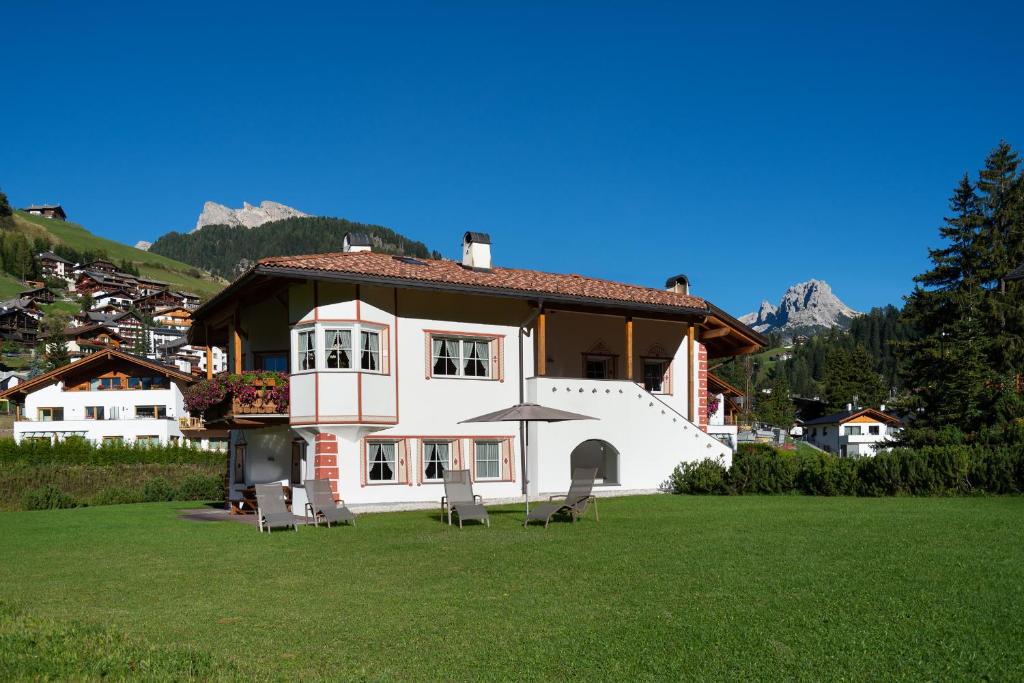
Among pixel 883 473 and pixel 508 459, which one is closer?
pixel 883 473

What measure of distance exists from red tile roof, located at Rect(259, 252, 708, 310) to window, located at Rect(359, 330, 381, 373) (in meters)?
1.48

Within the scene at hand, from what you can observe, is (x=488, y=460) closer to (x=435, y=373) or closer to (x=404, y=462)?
(x=404, y=462)

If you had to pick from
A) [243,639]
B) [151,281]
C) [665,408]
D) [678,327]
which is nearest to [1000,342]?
[678,327]

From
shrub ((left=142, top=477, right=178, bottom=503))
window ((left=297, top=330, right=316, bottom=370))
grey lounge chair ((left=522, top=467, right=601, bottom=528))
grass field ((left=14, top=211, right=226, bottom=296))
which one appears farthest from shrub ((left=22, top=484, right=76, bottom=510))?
grass field ((left=14, top=211, right=226, bottom=296))

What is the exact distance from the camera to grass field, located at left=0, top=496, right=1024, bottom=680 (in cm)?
659

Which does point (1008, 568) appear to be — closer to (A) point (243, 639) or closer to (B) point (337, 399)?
(A) point (243, 639)

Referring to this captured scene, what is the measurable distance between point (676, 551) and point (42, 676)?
7674 mm

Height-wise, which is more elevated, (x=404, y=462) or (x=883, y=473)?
(x=404, y=462)

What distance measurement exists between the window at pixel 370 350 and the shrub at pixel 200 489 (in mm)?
12466

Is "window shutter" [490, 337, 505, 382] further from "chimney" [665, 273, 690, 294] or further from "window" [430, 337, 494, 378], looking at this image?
"chimney" [665, 273, 690, 294]

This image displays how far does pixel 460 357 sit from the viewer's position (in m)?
22.8

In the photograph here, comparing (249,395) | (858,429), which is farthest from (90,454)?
(858,429)

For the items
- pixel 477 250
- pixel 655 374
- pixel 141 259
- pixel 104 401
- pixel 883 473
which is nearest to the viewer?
pixel 883 473

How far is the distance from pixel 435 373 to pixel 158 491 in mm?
13782
